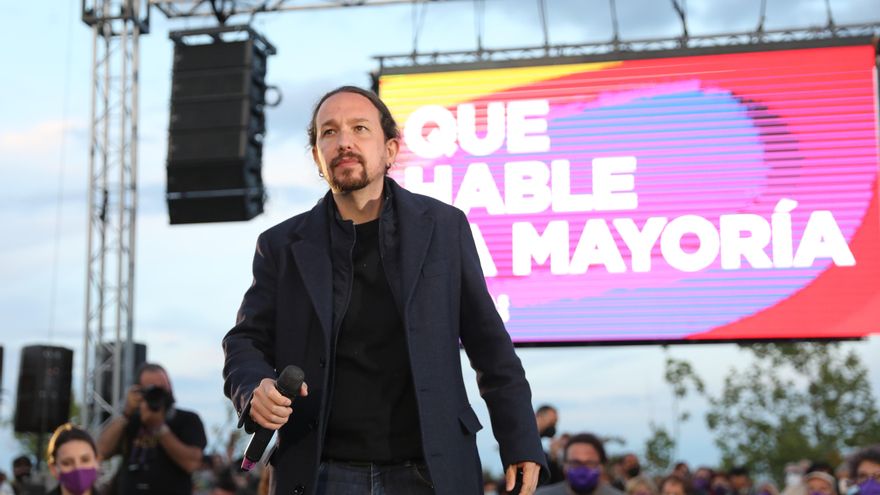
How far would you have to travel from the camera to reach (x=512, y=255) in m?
10.4

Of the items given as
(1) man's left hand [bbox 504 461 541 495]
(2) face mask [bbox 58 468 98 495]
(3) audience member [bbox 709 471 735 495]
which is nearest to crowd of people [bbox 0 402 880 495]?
(2) face mask [bbox 58 468 98 495]

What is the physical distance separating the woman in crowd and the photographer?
0.63 m

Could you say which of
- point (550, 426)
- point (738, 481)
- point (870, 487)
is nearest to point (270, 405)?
point (870, 487)

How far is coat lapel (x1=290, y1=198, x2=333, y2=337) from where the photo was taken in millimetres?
2727

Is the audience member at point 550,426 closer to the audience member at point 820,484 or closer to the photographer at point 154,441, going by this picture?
the audience member at point 820,484

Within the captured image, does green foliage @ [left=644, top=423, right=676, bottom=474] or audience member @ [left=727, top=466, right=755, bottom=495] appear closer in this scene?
audience member @ [left=727, top=466, right=755, bottom=495]

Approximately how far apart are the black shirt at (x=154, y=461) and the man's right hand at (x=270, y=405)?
3798 mm

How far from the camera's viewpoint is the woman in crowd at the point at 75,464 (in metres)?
5.34

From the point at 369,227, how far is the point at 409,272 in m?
0.19

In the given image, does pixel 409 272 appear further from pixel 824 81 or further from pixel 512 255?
pixel 824 81

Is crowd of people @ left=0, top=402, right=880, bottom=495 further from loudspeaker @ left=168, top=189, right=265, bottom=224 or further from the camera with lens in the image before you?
loudspeaker @ left=168, top=189, right=265, bottom=224

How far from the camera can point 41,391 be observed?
13.7 meters

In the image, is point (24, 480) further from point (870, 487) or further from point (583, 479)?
point (870, 487)

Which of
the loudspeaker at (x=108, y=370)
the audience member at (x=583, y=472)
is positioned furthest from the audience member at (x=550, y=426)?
the loudspeaker at (x=108, y=370)
